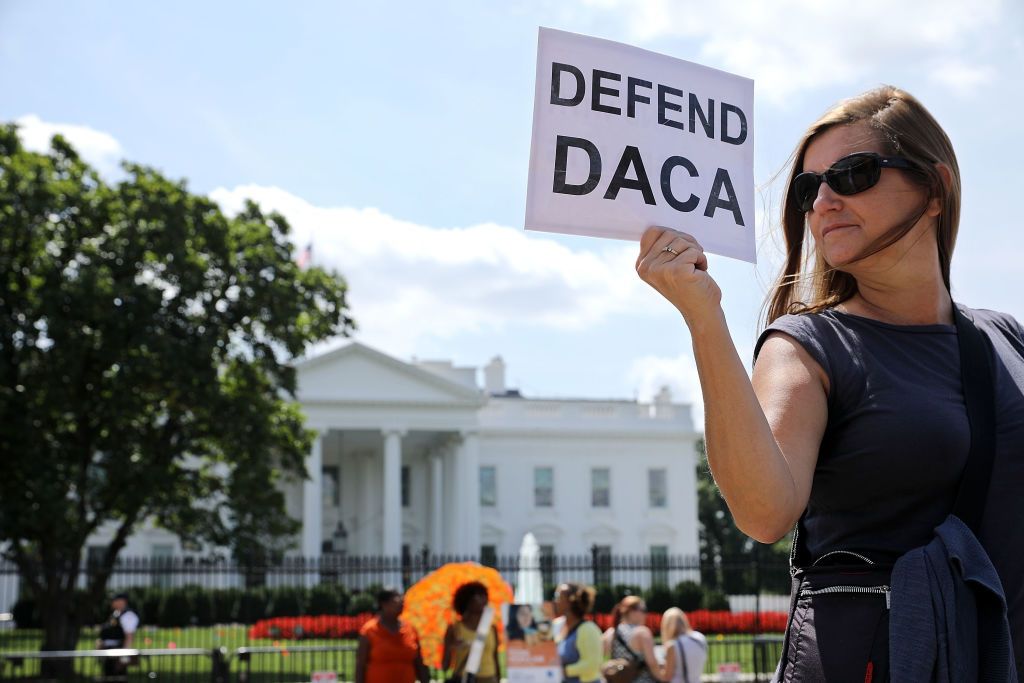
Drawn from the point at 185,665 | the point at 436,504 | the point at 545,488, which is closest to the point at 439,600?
the point at 185,665

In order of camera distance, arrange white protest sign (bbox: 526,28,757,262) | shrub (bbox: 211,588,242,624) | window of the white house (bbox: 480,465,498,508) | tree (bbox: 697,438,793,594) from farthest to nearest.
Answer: window of the white house (bbox: 480,465,498,508)
shrub (bbox: 211,588,242,624)
tree (bbox: 697,438,793,594)
white protest sign (bbox: 526,28,757,262)

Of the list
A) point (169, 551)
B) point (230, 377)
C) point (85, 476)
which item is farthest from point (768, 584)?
point (169, 551)

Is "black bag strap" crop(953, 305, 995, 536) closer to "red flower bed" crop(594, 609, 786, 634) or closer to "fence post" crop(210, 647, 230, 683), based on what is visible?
"fence post" crop(210, 647, 230, 683)

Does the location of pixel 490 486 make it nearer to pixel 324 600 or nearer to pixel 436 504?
pixel 436 504

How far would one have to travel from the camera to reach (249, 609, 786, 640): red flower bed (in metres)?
25.7

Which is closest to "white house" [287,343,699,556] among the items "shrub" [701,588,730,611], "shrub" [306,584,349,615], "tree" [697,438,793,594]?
"tree" [697,438,793,594]

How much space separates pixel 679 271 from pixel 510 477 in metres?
64.7

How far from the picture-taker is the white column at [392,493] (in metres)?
59.9

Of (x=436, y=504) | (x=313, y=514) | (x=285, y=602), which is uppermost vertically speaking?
(x=436, y=504)

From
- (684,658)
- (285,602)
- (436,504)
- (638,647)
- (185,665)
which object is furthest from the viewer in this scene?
(436,504)

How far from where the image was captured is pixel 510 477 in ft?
216

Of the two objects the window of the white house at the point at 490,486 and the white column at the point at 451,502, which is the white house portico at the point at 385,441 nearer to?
the white column at the point at 451,502

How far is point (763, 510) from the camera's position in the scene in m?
1.46

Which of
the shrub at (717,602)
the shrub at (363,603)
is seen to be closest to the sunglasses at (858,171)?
the shrub at (717,602)
